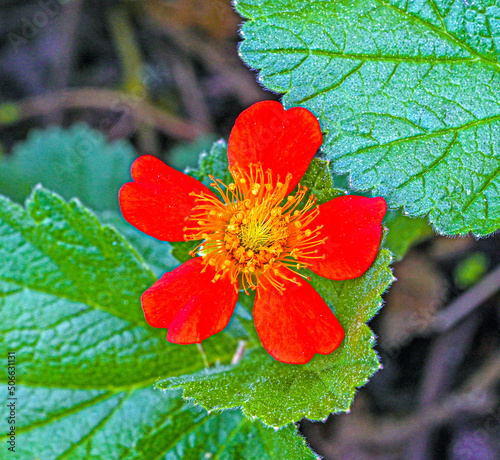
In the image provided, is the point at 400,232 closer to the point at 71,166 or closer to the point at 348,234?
the point at 348,234

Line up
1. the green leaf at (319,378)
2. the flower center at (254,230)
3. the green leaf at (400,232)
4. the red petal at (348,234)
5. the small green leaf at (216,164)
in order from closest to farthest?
the green leaf at (319,378) < the red petal at (348,234) < the flower center at (254,230) < the small green leaf at (216,164) < the green leaf at (400,232)

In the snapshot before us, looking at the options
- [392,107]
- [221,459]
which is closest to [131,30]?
[392,107]

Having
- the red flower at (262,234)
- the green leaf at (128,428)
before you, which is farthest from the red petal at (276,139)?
the green leaf at (128,428)

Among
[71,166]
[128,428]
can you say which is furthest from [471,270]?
[71,166]

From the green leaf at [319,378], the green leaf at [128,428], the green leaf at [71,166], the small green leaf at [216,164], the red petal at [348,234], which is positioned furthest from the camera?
the green leaf at [71,166]

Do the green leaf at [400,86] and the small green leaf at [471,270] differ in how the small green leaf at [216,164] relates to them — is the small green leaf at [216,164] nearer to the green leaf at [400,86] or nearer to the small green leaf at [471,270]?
the green leaf at [400,86]

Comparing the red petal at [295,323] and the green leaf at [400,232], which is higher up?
the green leaf at [400,232]

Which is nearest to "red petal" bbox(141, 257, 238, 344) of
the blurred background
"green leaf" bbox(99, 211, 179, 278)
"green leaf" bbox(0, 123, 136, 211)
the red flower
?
the red flower
